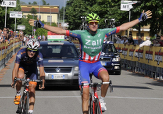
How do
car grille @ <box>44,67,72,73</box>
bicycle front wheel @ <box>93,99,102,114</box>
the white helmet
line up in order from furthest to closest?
car grille @ <box>44,67,72,73</box>
the white helmet
bicycle front wheel @ <box>93,99,102,114</box>

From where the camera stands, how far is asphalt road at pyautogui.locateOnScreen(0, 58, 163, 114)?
9289 mm

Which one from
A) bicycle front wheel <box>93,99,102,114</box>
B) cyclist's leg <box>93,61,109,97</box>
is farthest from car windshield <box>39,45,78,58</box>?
bicycle front wheel <box>93,99,102,114</box>

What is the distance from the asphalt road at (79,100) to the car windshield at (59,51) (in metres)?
1.13

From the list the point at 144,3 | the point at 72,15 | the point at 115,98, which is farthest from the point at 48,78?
the point at 72,15

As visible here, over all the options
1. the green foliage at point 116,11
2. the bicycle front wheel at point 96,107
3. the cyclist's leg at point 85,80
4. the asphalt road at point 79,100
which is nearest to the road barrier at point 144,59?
the green foliage at point 116,11

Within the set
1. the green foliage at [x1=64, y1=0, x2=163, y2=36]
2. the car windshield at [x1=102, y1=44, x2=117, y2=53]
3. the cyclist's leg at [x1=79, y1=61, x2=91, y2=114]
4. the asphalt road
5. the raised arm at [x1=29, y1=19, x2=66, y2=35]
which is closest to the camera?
the cyclist's leg at [x1=79, y1=61, x2=91, y2=114]

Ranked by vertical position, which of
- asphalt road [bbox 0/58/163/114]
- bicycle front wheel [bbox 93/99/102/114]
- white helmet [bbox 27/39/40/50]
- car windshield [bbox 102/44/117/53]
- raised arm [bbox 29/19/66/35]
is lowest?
asphalt road [bbox 0/58/163/114]

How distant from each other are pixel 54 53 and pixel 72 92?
1.96m

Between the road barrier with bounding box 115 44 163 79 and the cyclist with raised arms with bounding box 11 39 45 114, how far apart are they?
1070 cm

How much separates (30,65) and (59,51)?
6206mm

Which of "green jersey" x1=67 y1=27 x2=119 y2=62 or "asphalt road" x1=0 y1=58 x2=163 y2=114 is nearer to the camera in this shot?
"green jersey" x1=67 y1=27 x2=119 y2=62

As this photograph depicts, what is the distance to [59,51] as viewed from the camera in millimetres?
14055

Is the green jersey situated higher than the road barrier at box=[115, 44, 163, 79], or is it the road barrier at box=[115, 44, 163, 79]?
the green jersey

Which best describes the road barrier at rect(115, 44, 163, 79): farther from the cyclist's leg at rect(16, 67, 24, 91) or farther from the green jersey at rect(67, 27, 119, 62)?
the cyclist's leg at rect(16, 67, 24, 91)
